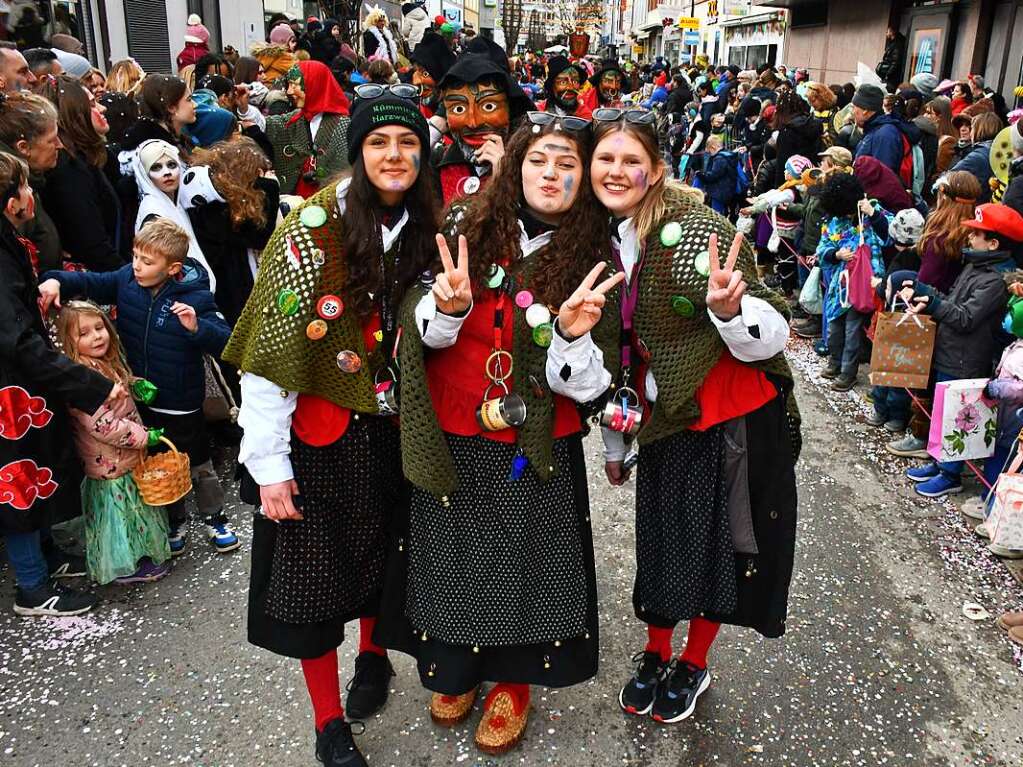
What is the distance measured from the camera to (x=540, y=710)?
272 centimetres

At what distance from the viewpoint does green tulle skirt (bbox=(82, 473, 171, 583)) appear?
128 inches

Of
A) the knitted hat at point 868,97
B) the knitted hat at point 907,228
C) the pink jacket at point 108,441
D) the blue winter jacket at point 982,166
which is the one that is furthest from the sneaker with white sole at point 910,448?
the pink jacket at point 108,441

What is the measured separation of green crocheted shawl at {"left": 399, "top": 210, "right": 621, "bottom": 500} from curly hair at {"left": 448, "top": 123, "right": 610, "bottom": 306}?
0.05 meters

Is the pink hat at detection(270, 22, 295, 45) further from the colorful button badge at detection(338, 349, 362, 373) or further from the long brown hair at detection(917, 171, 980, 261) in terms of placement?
the colorful button badge at detection(338, 349, 362, 373)

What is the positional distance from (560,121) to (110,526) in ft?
8.08

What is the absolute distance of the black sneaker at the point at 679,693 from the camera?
→ 2.66 metres

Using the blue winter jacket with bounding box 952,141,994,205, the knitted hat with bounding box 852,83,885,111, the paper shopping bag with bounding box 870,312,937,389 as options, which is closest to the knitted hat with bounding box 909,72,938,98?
the knitted hat with bounding box 852,83,885,111

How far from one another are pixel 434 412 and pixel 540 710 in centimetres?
123

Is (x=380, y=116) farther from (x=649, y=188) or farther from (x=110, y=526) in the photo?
(x=110, y=526)

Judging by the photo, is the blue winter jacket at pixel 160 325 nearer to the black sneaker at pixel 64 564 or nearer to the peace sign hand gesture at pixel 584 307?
the black sneaker at pixel 64 564

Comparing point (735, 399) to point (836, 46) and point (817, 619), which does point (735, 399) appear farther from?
point (836, 46)

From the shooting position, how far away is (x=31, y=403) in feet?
9.67

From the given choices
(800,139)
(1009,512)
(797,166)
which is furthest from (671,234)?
(800,139)

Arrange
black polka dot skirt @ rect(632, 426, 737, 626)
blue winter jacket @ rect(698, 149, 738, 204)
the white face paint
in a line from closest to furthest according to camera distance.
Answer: black polka dot skirt @ rect(632, 426, 737, 626) < the white face paint < blue winter jacket @ rect(698, 149, 738, 204)
